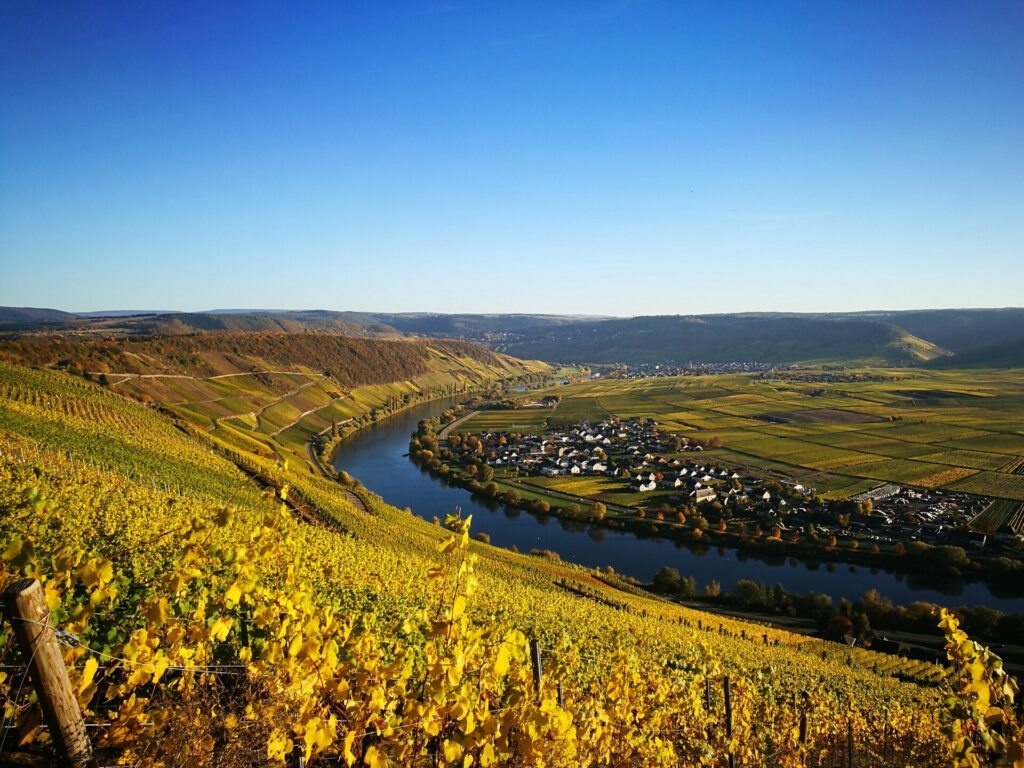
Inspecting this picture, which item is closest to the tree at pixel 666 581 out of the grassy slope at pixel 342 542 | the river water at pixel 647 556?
the river water at pixel 647 556

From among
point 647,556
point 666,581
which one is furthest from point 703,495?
point 666,581

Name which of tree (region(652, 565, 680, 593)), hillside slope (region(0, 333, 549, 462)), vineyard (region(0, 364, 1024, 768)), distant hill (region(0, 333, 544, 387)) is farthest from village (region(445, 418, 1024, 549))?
distant hill (region(0, 333, 544, 387))

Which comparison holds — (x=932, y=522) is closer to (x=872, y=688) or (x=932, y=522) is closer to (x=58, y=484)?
(x=872, y=688)

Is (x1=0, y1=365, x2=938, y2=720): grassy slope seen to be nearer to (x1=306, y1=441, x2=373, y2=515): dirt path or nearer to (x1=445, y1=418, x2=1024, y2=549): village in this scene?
(x1=306, y1=441, x2=373, y2=515): dirt path

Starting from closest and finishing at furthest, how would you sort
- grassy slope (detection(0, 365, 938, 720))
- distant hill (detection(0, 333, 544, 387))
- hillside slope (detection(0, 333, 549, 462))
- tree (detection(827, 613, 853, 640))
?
1. grassy slope (detection(0, 365, 938, 720))
2. tree (detection(827, 613, 853, 640))
3. hillside slope (detection(0, 333, 549, 462))
4. distant hill (detection(0, 333, 544, 387))

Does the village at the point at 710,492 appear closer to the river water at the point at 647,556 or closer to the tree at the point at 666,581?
the river water at the point at 647,556
